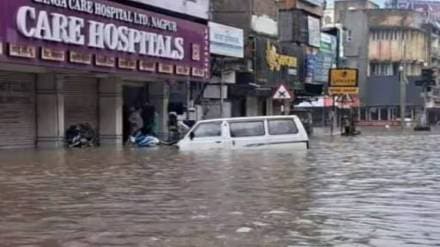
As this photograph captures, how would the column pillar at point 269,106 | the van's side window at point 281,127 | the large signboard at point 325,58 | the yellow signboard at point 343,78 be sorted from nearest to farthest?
the van's side window at point 281,127
the yellow signboard at point 343,78
the column pillar at point 269,106
the large signboard at point 325,58

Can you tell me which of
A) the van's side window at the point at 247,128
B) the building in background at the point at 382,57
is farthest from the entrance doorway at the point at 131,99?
the building in background at the point at 382,57

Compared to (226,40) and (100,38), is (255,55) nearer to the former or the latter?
(226,40)

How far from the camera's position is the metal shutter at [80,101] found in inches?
1250

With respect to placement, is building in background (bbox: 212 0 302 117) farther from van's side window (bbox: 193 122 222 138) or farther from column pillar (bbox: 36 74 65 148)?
van's side window (bbox: 193 122 222 138)

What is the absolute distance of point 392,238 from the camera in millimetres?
8180

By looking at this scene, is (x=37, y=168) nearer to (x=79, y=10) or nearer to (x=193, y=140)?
(x=193, y=140)

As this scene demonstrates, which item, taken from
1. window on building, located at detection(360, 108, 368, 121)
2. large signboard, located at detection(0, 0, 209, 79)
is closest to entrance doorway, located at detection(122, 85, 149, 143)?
large signboard, located at detection(0, 0, 209, 79)

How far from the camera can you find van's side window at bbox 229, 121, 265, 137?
81.1 feet

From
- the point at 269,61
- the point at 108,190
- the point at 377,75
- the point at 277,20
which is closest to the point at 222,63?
the point at 269,61

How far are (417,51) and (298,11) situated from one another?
4022 centimetres

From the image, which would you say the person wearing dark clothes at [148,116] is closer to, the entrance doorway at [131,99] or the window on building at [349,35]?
A: the entrance doorway at [131,99]

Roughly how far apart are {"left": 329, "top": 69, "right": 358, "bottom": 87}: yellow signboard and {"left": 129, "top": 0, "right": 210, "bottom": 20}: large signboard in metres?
11.5

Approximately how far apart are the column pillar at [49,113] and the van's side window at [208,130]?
260 inches

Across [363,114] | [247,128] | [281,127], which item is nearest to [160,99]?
[247,128]
